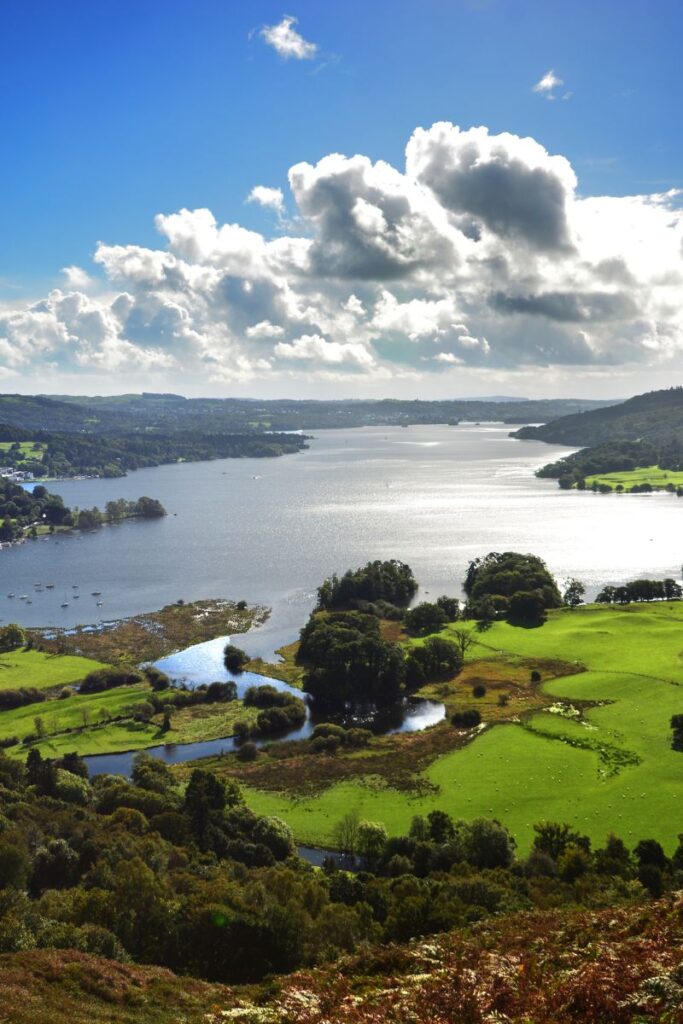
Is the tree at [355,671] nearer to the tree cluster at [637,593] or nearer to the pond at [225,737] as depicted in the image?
the pond at [225,737]

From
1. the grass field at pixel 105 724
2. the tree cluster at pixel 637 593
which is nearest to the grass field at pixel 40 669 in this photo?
the grass field at pixel 105 724

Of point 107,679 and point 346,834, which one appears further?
point 107,679

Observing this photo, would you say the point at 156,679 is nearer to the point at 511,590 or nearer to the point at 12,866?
the point at 12,866

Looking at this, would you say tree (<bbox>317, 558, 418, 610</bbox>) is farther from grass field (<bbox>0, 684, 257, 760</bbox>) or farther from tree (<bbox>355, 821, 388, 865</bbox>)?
tree (<bbox>355, 821, 388, 865</bbox>)

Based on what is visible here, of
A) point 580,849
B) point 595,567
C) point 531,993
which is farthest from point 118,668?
point 595,567

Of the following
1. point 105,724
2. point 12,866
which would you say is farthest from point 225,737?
point 12,866

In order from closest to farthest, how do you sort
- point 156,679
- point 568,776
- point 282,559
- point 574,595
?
point 568,776 < point 156,679 < point 574,595 < point 282,559
